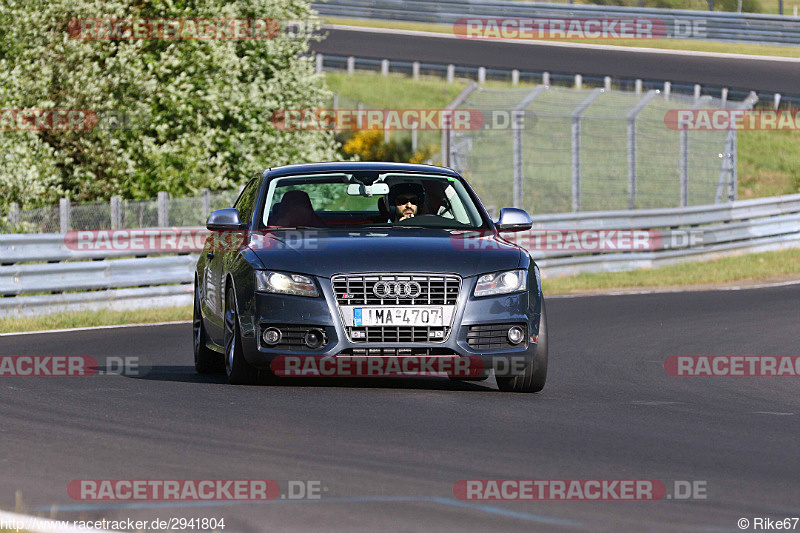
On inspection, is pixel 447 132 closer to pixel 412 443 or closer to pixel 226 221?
pixel 226 221

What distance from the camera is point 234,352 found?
10070mm

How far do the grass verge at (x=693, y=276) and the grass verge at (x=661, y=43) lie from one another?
62.7 feet

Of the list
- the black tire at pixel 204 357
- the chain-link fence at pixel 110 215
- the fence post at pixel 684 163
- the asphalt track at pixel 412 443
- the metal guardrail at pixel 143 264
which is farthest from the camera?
the fence post at pixel 684 163

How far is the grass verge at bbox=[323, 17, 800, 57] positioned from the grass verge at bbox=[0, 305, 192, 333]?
24.5 metres

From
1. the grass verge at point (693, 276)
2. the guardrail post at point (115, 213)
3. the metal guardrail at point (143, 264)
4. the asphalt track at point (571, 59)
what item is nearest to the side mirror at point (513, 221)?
the metal guardrail at point (143, 264)

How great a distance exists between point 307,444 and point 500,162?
3488 cm

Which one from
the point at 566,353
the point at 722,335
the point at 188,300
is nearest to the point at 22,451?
the point at 566,353

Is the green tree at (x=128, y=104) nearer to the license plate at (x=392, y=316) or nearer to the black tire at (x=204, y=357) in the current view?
the black tire at (x=204, y=357)

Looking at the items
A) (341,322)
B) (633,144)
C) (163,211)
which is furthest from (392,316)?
(633,144)

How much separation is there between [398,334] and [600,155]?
30.4 metres

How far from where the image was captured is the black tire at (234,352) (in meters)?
9.98

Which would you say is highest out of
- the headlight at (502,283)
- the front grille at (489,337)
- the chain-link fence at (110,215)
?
the headlight at (502,283)

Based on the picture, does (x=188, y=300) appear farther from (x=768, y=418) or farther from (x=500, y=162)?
(x=500, y=162)

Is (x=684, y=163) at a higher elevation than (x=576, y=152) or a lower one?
lower
